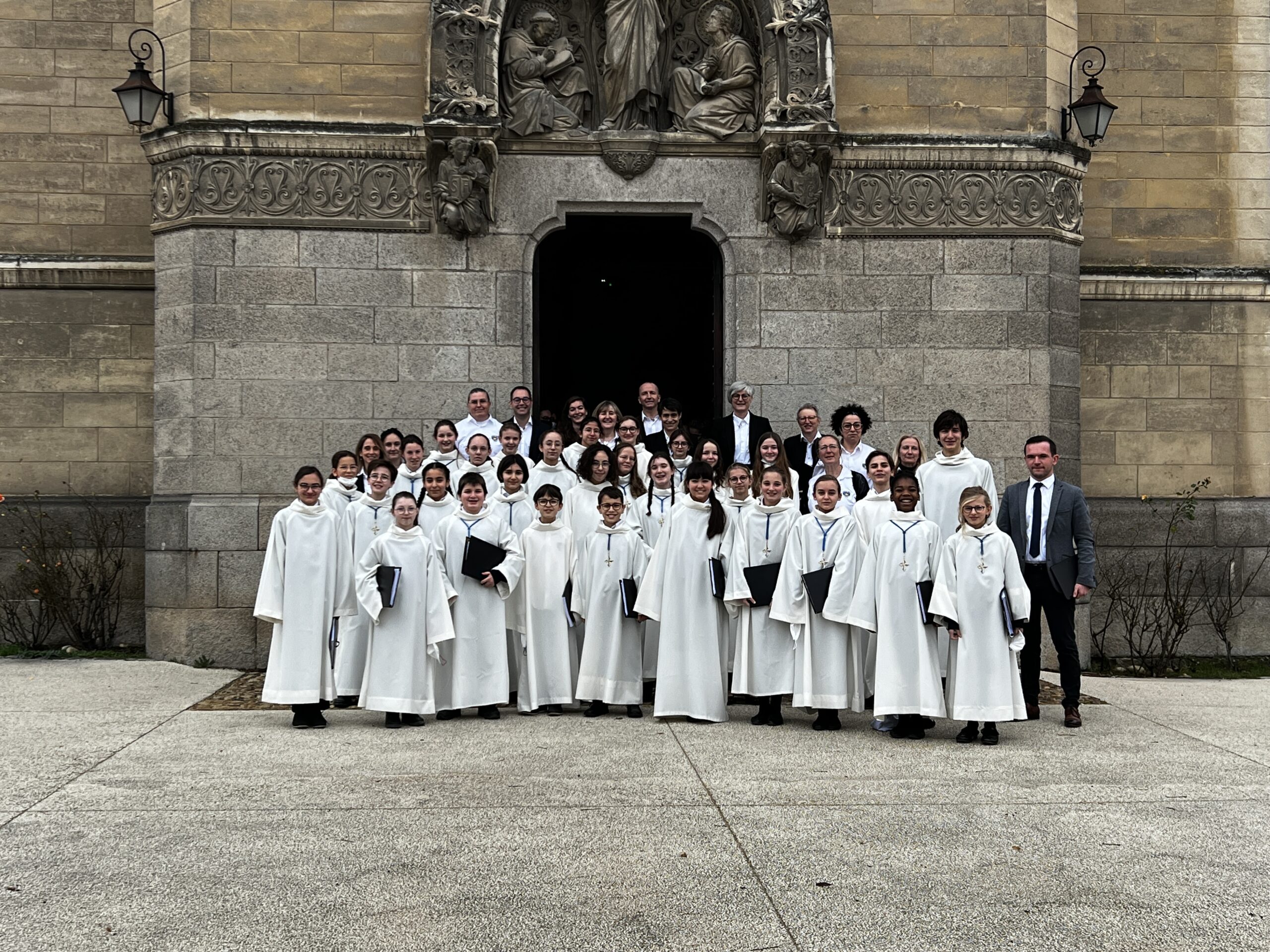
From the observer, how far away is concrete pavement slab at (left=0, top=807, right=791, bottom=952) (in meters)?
4.74

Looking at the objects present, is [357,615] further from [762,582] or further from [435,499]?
[762,582]

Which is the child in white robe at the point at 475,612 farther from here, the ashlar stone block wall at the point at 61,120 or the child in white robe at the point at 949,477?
the ashlar stone block wall at the point at 61,120

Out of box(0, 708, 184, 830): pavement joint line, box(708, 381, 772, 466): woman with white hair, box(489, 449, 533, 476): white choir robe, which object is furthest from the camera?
box(708, 381, 772, 466): woman with white hair

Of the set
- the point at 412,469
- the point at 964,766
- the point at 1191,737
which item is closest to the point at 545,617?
the point at 412,469

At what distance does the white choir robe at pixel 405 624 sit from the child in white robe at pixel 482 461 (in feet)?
3.72

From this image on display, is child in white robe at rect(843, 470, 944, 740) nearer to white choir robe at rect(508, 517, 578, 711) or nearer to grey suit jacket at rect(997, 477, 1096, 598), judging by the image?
grey suit jacket at rect(997, 477, 1096, 598)

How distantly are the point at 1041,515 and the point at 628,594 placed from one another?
292 cm

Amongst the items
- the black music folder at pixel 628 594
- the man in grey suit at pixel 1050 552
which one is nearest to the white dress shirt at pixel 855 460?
the man in grey suit at pixel 1050 552

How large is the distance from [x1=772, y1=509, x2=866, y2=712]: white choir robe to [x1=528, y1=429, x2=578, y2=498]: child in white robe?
216 cm

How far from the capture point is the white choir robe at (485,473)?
10500 mm

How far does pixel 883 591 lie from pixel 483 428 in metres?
4.15

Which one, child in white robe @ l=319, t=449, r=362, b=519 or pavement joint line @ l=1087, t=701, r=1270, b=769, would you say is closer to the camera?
pavement joint line @ l=1087, t=701, r=1270, b=769

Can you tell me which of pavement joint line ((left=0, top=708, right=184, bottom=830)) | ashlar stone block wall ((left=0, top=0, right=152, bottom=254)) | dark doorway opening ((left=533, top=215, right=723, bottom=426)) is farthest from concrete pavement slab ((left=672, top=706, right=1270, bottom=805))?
dark doorway opening ((left=533, top=215, right=723, bottom=426))

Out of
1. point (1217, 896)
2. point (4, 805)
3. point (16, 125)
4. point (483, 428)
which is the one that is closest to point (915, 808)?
point (1217, 896)
